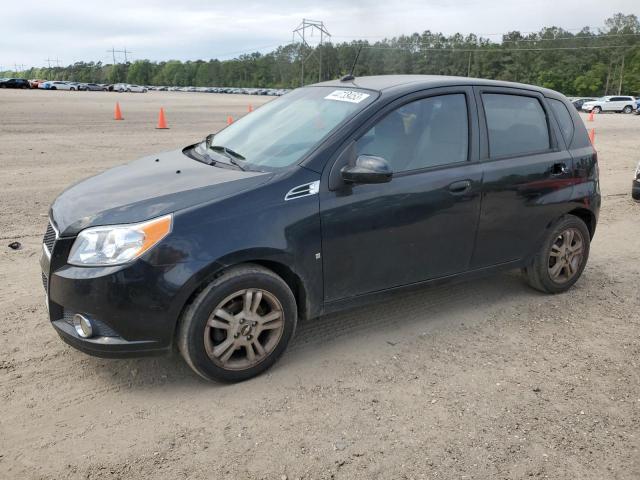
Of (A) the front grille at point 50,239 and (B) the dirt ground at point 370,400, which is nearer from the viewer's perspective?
(B) the dirt ground at point 370,400

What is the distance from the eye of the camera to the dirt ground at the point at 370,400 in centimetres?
280

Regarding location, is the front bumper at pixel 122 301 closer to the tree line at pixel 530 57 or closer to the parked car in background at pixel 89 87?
the tree line at pixel 530 57

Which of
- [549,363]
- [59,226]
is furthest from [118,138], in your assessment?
[549,363]

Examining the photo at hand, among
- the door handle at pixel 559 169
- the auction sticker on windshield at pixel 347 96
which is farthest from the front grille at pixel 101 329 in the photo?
the door handle at pixel 559 169

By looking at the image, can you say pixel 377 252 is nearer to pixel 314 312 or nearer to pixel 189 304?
pixel 314 312

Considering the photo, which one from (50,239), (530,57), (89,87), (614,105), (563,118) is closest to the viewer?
(50,239)

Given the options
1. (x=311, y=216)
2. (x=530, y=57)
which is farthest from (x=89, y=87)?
(x=311, y=216)

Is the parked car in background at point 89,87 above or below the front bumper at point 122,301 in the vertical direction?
above

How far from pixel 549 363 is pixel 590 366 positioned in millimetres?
268

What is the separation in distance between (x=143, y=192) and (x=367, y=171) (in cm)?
136

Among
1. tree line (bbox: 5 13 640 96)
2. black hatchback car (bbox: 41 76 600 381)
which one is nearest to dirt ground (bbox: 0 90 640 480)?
black hatchback car (bbox: 41 76 600 381)

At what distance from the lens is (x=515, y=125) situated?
14.9 feet

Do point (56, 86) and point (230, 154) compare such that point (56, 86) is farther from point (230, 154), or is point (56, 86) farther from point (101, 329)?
point (101, 329)

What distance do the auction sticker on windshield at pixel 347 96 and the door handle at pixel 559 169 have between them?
1791 mm
